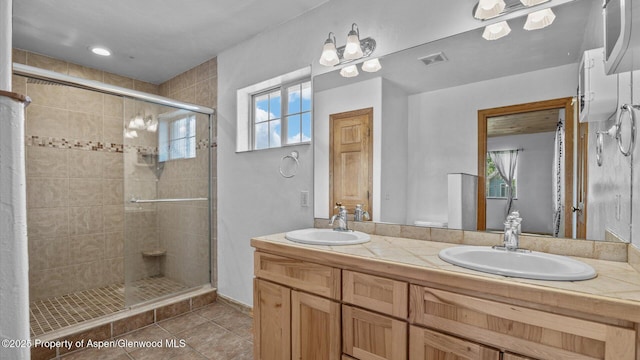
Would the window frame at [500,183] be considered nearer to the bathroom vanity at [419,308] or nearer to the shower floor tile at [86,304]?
the bathroom vanity at [419,308]

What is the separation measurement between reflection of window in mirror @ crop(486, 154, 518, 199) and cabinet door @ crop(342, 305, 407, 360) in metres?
0.80

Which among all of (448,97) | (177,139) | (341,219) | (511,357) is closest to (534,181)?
(448,97)

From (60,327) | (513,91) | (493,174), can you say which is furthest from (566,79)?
(60,327)

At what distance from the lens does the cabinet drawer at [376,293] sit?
1.21 metres

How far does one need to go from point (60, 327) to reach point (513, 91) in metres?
3.30

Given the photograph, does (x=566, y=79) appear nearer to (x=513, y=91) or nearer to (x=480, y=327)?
(x=513, y=91)

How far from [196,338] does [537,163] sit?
2.46m

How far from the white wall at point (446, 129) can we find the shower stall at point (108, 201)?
2103 mm

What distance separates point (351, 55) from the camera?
6.48ft

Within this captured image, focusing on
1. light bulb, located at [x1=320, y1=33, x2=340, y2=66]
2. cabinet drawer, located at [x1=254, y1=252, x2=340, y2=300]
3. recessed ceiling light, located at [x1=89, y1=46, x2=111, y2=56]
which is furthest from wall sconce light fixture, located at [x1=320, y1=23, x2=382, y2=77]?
recessed ceiling light, located at [x1=89, y1=46, x2=111, y2=56]

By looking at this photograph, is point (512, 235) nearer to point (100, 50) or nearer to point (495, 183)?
point (495, 183)

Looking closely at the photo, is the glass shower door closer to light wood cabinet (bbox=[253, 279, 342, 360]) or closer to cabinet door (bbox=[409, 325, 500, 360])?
light wood cabinet (bbox=[253, 279, 342, 360])

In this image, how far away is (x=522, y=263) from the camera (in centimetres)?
131

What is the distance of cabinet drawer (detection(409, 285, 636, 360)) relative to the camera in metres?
0.85
